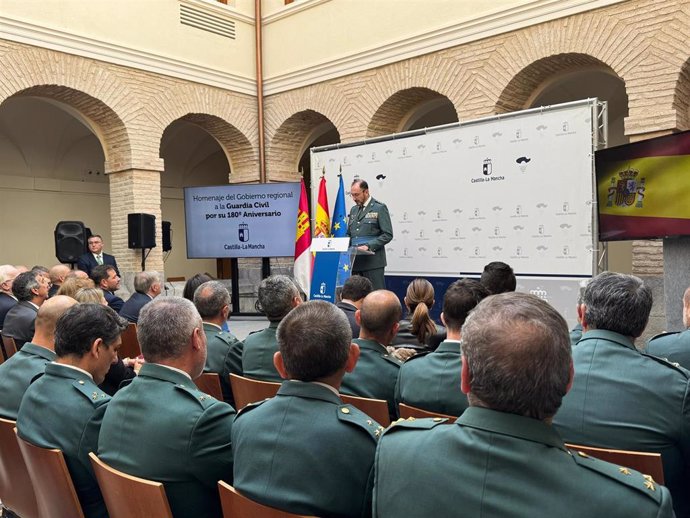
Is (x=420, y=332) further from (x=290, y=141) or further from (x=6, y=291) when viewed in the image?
(x=290, y=141)

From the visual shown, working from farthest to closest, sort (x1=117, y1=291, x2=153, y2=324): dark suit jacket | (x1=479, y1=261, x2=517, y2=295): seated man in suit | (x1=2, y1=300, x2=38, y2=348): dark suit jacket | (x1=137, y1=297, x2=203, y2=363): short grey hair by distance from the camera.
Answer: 1. (x1=117, y1=291, x2=153, y2=324): dark suit jacket
2. (x1=2, y1=300, x2=38, y2=348): dark suit jacket
3. (x1=479, y1=261, x2=517, y2=295): seated man in suit
4. (x1=137, y1=297, x2=203, y2=363): short grey hair

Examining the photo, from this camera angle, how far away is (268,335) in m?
2.85

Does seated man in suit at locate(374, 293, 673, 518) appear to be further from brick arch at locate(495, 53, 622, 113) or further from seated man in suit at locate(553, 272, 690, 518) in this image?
brick arch at locate(495, 53, 622, 113)

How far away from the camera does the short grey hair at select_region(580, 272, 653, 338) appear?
1.99 metres

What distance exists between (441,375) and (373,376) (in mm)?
384

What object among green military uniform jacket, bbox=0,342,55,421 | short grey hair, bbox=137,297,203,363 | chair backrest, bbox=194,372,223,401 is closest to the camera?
short grey hair, bbox=137,297,203,363

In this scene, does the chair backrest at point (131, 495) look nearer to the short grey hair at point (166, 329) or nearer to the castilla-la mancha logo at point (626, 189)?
the short grey hair at point (166, 329)

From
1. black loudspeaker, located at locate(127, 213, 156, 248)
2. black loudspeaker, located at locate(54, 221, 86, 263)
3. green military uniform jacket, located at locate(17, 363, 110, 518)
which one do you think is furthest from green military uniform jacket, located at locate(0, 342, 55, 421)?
black loudspeaker, located at locate(54, 221, 86, 263)

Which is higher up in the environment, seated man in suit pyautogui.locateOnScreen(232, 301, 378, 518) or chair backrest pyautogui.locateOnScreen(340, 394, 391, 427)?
seated man in suit pyautogui.locateOnScreen(232, 301, 378, 518)

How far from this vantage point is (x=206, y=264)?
15.4 meters

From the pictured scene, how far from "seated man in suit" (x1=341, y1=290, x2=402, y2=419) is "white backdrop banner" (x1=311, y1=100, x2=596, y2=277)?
12.3ft

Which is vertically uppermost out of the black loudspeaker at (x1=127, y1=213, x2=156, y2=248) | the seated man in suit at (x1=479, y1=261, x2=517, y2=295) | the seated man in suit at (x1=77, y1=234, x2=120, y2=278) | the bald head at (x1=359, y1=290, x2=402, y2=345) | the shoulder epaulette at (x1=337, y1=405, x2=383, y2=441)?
the black loudspeaker at (x1=127, y1=213, x2=156, y2=248)

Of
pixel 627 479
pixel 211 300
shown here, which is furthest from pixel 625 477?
pixel 211 300

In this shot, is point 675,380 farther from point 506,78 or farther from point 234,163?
point 234,163
